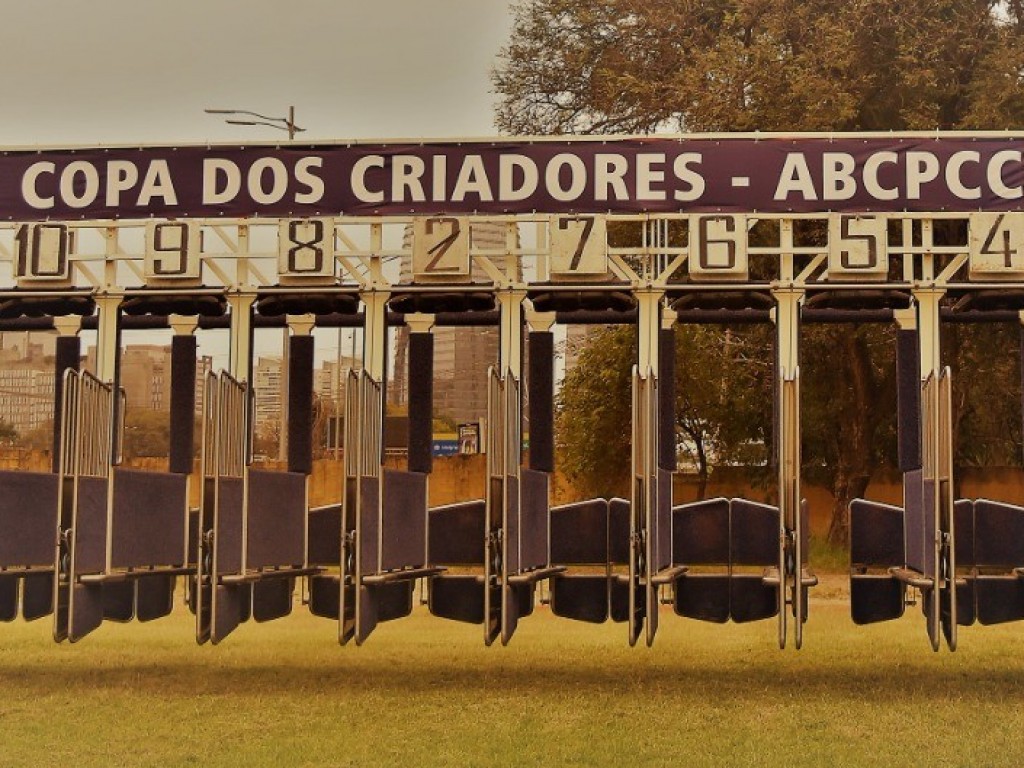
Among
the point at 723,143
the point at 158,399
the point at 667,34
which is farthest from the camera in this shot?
the point at 667,34

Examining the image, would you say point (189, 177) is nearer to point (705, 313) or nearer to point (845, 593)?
point (705, 313)

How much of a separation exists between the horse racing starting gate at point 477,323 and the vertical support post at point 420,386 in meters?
0.02

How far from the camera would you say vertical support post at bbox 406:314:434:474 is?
11.8m

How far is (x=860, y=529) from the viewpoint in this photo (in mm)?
12039

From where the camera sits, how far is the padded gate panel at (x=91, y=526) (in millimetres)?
10180

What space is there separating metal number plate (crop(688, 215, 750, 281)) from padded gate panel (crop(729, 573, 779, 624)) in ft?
6.50

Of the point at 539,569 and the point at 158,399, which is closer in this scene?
the point at 539,569

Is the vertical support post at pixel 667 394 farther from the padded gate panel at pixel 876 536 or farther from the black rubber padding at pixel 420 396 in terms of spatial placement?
the black rubber padding at pixel 420 396

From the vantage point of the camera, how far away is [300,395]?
12.2m

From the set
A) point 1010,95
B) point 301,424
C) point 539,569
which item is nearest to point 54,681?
point 301,424

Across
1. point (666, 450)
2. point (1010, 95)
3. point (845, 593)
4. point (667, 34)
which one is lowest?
point (845, 593)

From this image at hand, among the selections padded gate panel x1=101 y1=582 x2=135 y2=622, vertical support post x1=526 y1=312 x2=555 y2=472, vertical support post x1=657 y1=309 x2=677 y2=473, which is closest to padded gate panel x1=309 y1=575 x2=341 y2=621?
padded gate panel x1=101 y1=582 x2=135 y2=622

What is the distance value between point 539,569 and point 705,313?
2252mm

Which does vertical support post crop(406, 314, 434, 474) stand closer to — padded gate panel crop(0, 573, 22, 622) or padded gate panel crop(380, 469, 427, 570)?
padded gate panel crop(380, 469, 427, 570)
